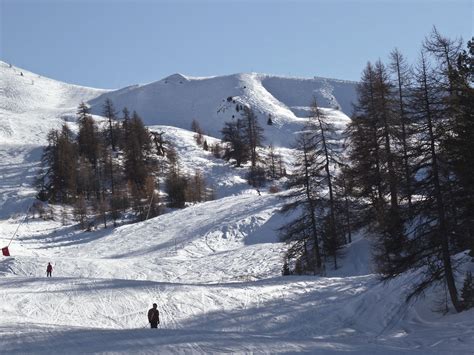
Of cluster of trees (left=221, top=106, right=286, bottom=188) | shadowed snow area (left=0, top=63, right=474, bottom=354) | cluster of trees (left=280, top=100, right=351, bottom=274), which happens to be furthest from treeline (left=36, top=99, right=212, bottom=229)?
cluster of trees (left=280, top=100, right=351, bottom=274)

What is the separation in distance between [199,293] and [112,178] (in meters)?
36.6

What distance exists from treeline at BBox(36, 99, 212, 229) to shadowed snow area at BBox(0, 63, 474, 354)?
323cm

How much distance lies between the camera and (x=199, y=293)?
23.9 meters

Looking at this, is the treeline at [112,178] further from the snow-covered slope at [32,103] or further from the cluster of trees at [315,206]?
the cluster of trees at [315,206]

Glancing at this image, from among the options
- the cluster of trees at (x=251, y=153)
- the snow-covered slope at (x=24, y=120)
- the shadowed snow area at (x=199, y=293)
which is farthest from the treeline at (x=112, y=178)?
the cluster of trees at (x=251, y=153)

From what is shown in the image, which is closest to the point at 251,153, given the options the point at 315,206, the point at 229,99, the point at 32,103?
the point at 315,206

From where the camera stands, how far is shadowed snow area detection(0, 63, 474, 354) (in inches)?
524

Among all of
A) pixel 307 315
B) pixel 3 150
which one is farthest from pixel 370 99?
pixel 3 150

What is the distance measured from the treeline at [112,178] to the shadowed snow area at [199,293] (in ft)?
10.6

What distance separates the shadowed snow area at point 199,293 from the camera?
43.6ft

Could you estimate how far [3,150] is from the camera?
254ft

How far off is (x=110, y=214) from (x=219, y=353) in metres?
41.3

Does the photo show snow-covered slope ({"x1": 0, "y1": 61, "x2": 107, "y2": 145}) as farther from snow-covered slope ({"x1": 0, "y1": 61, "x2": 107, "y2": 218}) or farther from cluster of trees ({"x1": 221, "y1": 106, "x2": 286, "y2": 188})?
cluster of trees ({"x1": 221, "y1": 106, "x2": 286, "y2": 188})

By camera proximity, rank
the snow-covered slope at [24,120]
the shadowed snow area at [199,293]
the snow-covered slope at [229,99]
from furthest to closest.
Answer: the snow-covered slope at [229,99] < the snow-covered slope at [24,120] < the shadowed snow area at [199,293]
